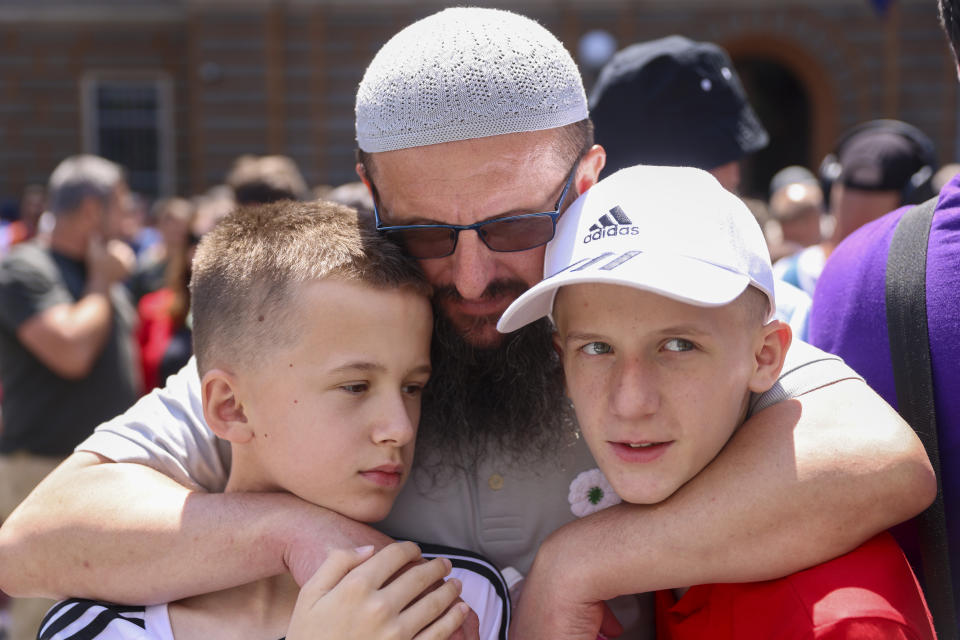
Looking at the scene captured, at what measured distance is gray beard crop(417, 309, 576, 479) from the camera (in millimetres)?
1819

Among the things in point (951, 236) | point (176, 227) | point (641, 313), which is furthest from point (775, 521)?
point (176, 227)

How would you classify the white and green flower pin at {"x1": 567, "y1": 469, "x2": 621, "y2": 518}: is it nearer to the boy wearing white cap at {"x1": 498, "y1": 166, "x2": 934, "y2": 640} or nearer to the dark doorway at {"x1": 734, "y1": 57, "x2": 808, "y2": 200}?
the boy wearing white cap at {"x1": 498, "y1": 166, "x2": 934, "y2": 640}

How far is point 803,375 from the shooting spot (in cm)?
152

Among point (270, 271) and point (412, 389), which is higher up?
point (270, 271)

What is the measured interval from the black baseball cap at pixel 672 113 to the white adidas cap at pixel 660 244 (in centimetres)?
128

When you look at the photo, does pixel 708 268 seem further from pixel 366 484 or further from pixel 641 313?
pixel 366 484

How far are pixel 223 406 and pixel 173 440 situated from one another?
0.20m

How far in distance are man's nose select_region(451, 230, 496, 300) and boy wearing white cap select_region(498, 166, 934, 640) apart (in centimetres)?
21

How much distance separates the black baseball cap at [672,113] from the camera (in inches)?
110

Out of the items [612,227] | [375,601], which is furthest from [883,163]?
[375,601]

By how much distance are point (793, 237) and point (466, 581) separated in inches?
209

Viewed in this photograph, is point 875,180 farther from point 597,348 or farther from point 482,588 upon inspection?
point 482,588

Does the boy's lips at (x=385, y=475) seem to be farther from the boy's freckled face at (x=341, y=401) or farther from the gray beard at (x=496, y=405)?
the gray beard at (x=496, y=405)

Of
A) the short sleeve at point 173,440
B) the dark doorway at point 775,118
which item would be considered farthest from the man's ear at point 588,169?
the dark doorway at point 775,118
